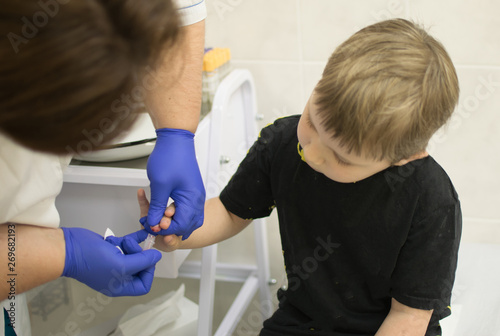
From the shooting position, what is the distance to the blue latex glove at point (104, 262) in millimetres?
848

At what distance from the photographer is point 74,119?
1.83 ft

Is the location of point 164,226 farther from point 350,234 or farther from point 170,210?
point 350,234

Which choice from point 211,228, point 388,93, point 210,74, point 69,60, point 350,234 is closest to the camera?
point 69,60

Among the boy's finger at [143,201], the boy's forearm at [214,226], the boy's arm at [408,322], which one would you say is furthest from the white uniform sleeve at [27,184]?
the boy's arm at [408,322]

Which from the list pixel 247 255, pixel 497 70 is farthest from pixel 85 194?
pixel 497 70

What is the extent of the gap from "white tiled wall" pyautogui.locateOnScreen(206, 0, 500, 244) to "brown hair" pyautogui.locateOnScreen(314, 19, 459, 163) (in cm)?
64

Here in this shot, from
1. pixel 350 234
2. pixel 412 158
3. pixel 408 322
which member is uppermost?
pixel 412 158

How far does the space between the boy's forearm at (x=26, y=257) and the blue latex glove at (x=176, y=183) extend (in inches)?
6.2

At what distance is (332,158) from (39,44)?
0.43m

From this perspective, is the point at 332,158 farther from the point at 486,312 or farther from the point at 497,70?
the point at 497,70

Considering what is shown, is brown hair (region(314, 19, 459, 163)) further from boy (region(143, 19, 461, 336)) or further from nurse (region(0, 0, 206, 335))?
nurse (region(0, 0, 206, 335))

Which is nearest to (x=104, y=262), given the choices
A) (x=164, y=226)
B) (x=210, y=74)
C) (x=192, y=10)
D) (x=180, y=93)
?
(x=164, y=226)

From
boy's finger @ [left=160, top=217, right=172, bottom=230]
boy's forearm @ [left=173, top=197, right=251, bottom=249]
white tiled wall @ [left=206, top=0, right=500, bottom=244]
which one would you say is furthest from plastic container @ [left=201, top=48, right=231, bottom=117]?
boy's finger @ [left=160, top=217, right=172, bottom=230]

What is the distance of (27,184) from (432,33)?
3.34 feet
